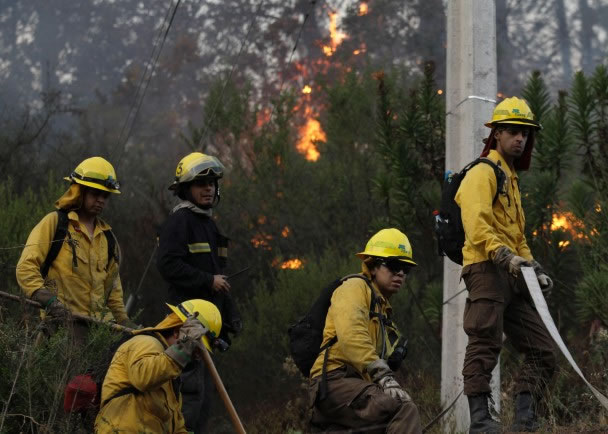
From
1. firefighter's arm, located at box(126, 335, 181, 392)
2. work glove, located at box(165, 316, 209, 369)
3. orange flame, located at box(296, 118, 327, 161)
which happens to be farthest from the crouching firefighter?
orange flame, located at box(296, 118, 327, 161)

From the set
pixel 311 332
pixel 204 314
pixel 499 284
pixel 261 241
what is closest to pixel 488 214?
pixel 499 284

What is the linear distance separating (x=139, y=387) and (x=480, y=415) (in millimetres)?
1942

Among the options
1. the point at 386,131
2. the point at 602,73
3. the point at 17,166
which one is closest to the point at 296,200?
the point at 17,166

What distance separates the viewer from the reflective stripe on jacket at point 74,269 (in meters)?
6.86

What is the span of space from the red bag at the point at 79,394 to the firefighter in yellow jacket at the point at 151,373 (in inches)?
2.7

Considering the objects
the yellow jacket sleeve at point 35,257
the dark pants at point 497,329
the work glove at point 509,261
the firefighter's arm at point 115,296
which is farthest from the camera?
the firefighter's arm at point 115,296

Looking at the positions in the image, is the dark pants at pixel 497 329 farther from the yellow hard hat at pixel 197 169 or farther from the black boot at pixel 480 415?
the yellow hard hat at pixel 197 169

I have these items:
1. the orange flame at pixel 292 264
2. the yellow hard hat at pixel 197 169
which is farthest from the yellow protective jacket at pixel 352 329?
the orange flame at pixel 292 264

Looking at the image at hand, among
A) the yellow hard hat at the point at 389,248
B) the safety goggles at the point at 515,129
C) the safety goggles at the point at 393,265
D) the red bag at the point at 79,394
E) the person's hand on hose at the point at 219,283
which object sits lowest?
the red bag at the point at 79,394

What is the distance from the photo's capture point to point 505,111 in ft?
21.6

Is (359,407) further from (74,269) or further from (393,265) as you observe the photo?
(74,269)

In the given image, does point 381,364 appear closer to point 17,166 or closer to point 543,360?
point 543,360

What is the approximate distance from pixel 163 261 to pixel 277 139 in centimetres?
1099

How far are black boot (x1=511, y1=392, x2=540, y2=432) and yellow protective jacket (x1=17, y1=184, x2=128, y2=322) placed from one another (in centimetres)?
246
